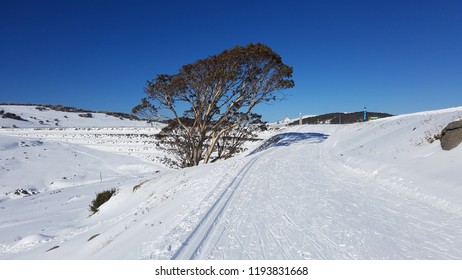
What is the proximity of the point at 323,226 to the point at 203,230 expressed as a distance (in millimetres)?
2226

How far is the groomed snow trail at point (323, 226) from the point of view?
4.49 meters

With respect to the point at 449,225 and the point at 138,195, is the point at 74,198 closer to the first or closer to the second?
the point at 138,195

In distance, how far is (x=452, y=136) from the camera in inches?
364

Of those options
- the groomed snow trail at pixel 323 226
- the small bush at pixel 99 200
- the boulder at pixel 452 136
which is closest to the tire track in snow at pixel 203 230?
the groomed snow trail at pixel 323 226

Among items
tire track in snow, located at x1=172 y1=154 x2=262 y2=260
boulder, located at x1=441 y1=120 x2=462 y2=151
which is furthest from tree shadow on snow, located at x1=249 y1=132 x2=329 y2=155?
tire track in snow, located at x1=172 y1=154 x2=262 y2=260

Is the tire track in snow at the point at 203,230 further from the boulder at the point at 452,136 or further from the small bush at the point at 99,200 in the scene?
the small bush at the point at 99,200

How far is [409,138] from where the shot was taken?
42.1 ft

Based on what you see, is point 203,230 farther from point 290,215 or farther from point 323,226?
point 323,226

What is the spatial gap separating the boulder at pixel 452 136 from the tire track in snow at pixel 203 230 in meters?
6.85

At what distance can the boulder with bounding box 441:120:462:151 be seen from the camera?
9031mm

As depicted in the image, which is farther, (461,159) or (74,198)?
(74,198)
